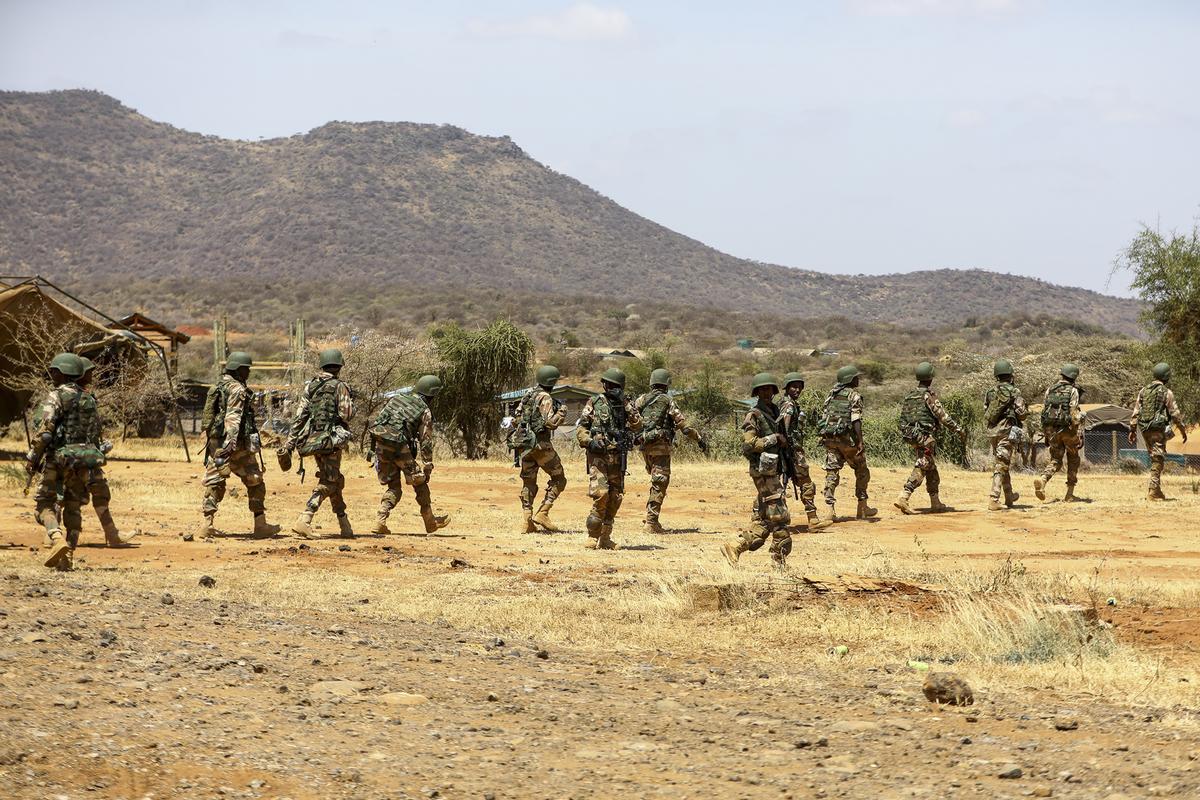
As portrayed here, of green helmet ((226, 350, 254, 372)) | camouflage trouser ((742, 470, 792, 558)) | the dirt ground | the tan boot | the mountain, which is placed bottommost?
the dirt ground

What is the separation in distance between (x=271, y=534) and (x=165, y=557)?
1927 mm

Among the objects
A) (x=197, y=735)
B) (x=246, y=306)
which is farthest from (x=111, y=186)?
(x=197, y=735)

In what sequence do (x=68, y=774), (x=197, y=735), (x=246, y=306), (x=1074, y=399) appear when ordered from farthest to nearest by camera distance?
(x=246, y=306), (x=1074, y=399), (x=197, y=735), (x=68, y=774)

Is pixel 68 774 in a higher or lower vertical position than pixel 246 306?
lower

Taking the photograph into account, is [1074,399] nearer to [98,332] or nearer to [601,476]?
[601,476]

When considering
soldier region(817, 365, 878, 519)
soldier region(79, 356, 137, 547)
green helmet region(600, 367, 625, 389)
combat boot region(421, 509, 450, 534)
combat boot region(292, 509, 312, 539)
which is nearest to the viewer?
soldier region(79, 356, 137, 547)

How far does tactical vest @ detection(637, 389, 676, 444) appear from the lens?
16625mm

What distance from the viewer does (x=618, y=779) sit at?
5934 millimetres

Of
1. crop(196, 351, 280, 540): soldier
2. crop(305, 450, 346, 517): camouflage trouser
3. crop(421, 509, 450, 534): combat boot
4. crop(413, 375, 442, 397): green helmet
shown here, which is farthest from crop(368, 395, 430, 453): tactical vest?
crop(196, 351, 280, 540): soldier

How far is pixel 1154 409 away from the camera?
20.3 meters

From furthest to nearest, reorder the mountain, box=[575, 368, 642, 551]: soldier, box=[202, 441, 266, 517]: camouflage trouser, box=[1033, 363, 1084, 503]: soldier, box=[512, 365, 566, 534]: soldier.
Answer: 1. the mountain
2. box=[1033, 363, 1084, 503]: soldier
3. box=[512, 365, 566, 534]: soldier
4. box=[202, 441, 266, 517]: camouflage trouser
5. box=[575, 368, 642, 551]: soldier

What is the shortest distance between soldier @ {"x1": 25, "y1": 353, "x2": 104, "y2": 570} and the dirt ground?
53 cm

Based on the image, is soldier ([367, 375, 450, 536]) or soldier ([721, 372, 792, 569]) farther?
soldier ([367, 375, 450, 536])

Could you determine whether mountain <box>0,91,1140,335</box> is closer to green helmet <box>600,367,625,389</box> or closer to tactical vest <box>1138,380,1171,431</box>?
tactical vest <box>1138,380,1171,431</box>
